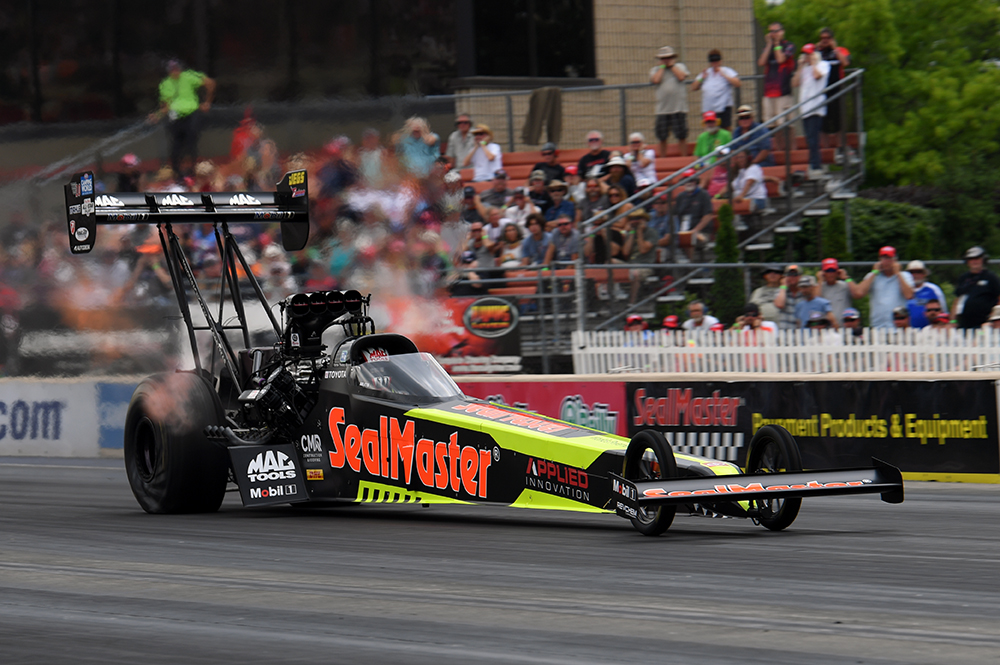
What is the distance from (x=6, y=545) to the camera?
10148 millimetres

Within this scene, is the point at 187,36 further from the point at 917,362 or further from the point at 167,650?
the point at 167,650

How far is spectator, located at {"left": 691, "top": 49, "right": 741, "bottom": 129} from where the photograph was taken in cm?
2002

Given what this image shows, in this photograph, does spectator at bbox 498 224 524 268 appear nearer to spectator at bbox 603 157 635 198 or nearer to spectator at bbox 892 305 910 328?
spectator at bbox 603 157 635 198

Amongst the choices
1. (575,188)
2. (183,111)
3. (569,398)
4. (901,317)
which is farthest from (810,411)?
(183,111)

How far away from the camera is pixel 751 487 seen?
28.4 ft

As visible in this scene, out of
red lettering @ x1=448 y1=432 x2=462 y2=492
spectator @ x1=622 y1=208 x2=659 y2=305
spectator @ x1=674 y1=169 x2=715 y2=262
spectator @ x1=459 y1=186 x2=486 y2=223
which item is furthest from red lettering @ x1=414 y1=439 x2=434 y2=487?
spectator @ x1=459 y1=186 x2=486 y2=223

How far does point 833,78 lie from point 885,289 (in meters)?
5.17

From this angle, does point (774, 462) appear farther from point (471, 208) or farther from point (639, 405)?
point (471, 208)

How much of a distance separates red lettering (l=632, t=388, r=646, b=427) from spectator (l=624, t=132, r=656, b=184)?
457 cm

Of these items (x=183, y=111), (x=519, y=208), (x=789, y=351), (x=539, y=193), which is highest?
(x=183, y=111)

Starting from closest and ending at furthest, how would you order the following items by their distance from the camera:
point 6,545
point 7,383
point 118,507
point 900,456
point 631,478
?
1. point 631,478
2. point 6,545
3. point 118,507
4. point 900,456
5. point 7,383

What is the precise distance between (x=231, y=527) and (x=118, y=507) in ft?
7.62

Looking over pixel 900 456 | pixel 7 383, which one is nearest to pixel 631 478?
pixel 900 456

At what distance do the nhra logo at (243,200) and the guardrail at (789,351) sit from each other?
4.88 m
